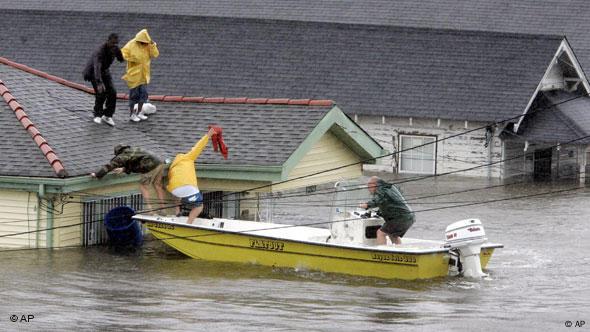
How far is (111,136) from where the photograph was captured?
28.0 metres

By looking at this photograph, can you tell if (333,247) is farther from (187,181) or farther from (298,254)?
(187,181)

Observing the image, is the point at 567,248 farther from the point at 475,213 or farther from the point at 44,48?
the point at 44,48

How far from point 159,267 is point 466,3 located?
31680 mm

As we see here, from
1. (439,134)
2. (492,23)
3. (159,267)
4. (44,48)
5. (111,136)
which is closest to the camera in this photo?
(159,267)

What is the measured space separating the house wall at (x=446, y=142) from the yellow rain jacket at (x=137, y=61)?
15.8 metres

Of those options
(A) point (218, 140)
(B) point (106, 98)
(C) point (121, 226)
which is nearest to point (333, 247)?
(A) point (218, 140)

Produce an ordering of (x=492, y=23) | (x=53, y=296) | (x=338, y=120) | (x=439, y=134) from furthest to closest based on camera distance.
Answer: (x=492, y=23), (x=439, y=134), (x=338, y=120), (x=53, y=296)

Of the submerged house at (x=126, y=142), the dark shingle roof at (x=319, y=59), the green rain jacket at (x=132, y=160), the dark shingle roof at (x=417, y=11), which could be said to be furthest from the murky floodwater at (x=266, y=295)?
the dark shingle roof at (x=417, y=11)

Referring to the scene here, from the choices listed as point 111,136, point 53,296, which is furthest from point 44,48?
point 53,296

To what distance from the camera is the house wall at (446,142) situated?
1721 inches

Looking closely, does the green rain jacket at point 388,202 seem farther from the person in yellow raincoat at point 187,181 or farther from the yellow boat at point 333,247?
the person in yellow raincoat at point 187,181

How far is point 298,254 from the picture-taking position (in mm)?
25375

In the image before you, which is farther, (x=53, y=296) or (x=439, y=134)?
(x=439, y=134)

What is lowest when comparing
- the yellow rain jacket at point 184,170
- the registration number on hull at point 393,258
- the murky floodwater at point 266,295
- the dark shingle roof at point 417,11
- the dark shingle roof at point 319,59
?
the murky floodwater at point 266,295
